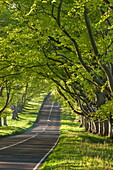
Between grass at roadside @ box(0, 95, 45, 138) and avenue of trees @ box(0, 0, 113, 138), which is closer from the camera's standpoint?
avenue of trees @ box(0, 0, 113, 138)

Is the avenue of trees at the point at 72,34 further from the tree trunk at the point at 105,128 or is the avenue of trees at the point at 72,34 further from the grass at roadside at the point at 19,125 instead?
the grass at roadside at the point at 19,125

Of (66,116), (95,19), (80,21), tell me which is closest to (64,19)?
(80,21)

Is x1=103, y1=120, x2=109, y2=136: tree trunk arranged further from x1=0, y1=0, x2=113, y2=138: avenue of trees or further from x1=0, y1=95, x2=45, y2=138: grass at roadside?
x1=0, y1=95, x2=45, y2=138: grass at roadside

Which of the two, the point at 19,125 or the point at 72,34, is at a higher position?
the point at 72,34

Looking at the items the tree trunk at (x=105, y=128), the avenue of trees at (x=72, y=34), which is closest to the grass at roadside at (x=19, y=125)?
the tree trunk at (x=105, y=128)

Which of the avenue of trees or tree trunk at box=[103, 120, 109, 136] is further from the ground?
the avenue of trees

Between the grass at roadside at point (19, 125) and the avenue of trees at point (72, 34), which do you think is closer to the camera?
the avenue of trees at point (72, 34)

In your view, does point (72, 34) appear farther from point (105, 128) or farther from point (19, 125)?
point (19, 125)

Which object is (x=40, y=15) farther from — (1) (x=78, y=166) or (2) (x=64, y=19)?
(1) (x=78, y=166)

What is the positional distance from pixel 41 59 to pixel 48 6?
6.34 metres

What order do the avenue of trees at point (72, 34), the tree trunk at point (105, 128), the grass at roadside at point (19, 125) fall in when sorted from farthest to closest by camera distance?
the grass at roadside at point (19, 125)
the tree trunk at point (105, 128)
the avenue of trees at point (72, 34)

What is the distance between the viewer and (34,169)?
13.7m

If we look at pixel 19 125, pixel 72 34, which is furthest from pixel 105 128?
pixel 19 125

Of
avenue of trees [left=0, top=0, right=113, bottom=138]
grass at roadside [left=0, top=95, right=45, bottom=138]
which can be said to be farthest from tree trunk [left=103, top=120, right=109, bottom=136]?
grass at roadside [left=0, top=95, right=45, bottom=138]
